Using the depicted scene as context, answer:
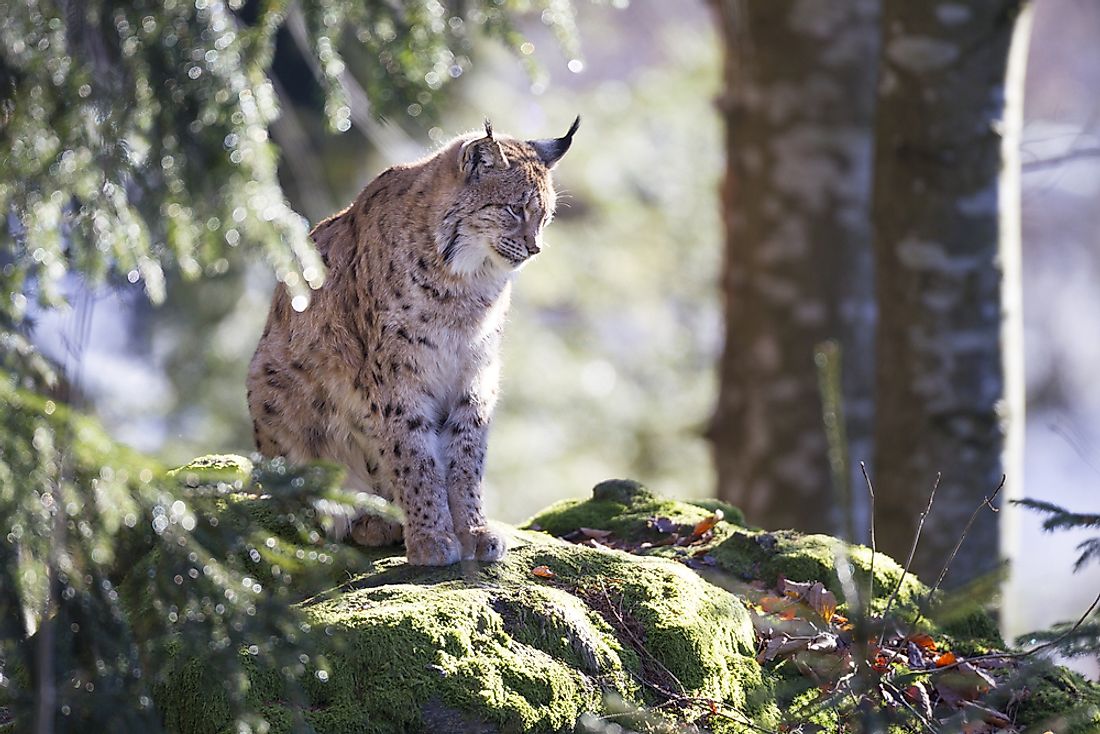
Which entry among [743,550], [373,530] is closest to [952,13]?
[743,550]

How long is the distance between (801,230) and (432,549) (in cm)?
468

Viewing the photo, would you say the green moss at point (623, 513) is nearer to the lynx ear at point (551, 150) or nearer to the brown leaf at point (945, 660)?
the brown leaf at point (945, 660)

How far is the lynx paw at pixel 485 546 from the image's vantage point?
12.4 ft

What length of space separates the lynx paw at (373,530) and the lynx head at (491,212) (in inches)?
35.6

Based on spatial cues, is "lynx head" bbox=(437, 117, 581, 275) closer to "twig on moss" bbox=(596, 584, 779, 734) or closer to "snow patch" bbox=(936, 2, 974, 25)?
"twig on moss" bbox=(596, 584, 779, 734)

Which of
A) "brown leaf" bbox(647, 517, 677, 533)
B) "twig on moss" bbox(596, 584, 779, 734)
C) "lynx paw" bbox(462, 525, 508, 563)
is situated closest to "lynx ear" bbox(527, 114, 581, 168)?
"brown leaf" bbox(647, 517, 677, 533)

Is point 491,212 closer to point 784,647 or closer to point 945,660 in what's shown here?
point 784,647

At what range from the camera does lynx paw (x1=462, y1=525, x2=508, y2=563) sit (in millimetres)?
3775

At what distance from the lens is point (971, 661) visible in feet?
12.0

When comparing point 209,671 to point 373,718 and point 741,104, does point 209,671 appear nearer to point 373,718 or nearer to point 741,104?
point 373,718

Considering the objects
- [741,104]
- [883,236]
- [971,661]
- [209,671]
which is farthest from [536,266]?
[209,671]

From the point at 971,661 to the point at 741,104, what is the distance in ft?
16.5

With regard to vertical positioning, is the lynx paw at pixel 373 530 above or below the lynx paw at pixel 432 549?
above

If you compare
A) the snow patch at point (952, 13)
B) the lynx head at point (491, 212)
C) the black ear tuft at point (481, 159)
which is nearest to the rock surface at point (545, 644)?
the lynx head at point (491, 212)
